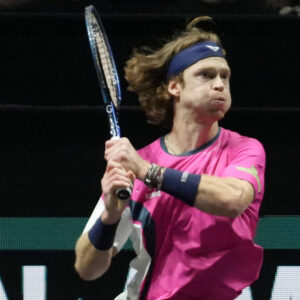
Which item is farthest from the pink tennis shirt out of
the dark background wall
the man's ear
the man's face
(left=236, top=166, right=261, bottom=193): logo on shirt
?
the dark background wall

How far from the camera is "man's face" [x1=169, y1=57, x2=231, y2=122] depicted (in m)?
3.14

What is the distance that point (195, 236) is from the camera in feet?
9.96

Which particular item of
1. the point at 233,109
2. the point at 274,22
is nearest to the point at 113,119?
the point at 233,109

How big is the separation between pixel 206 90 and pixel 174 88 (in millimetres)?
199

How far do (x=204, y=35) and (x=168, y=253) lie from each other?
2.62 feet

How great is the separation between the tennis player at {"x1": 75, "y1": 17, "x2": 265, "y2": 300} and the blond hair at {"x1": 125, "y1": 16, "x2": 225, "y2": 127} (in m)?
0.02

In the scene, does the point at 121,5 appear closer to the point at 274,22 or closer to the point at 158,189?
the point at 274,22

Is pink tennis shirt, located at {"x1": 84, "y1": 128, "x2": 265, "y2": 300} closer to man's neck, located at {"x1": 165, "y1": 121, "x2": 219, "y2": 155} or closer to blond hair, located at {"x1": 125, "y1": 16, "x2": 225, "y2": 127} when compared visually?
man's neck, located at {"x1": 165, "y1": 121, "x2": 219, "y2": 155}

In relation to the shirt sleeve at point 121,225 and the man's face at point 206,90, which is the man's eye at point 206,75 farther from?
the shirt sleeve at point 121,225

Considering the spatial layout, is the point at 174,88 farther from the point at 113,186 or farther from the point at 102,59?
the point at 113,186

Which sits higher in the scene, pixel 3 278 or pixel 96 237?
pixel 96 237

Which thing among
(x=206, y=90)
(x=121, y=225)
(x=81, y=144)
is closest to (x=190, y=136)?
(x=206, y=90)

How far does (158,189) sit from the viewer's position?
296cm

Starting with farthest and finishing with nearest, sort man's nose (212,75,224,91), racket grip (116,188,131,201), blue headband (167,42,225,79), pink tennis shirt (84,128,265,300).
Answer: blue headband (167,42,225,79) → man's nose (212,75,224,91) → pink tennis shirt (84,128,265,300) → racket grip (116,188,131,201)
